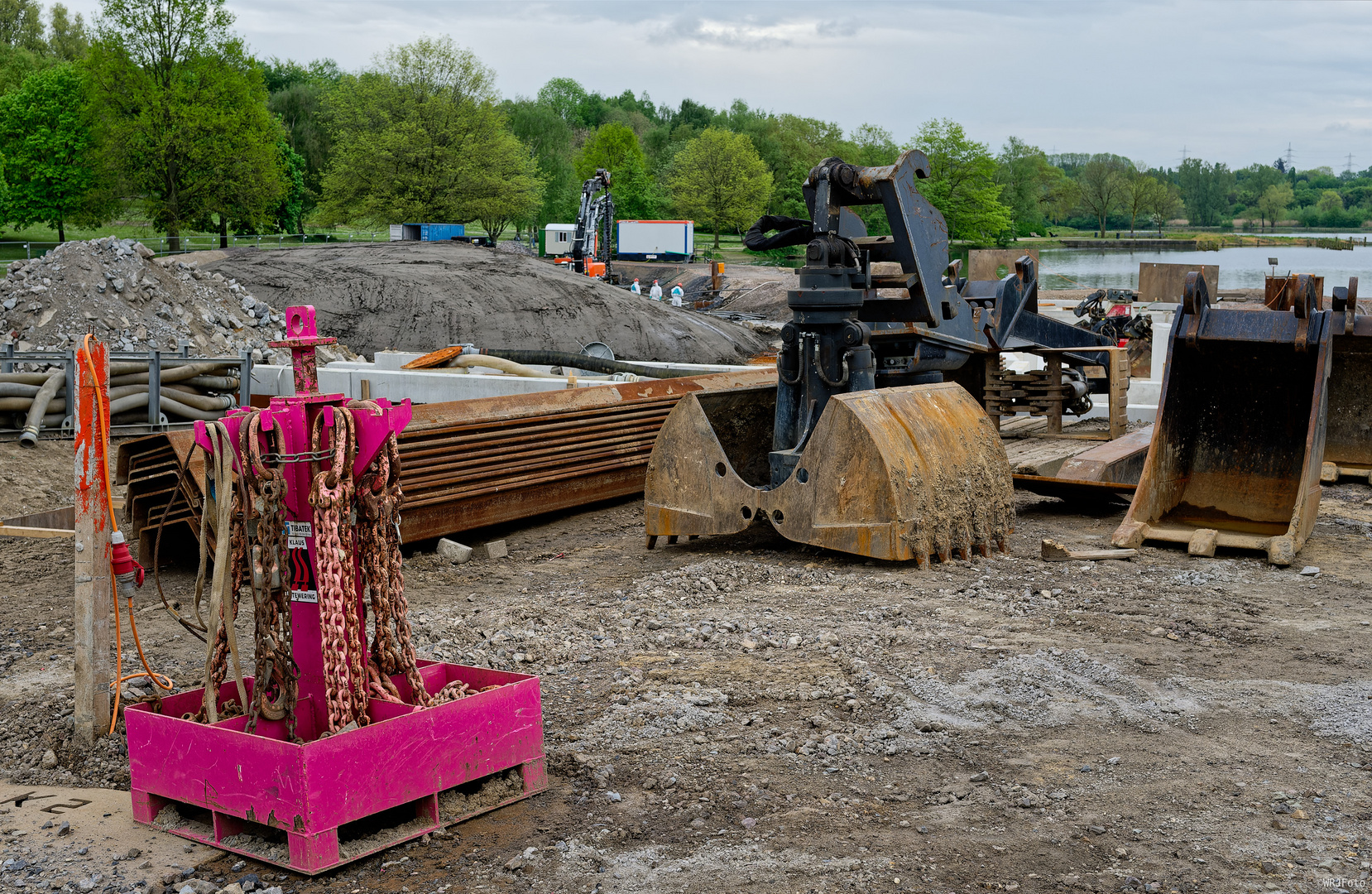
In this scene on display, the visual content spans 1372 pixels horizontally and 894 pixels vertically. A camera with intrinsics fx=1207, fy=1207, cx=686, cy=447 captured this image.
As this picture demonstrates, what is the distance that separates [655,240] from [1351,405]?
57290 mm

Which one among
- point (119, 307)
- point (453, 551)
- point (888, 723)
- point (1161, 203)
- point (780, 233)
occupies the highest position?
→ point (1161, 203)

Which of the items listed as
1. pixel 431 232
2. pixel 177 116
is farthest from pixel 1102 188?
pixel 177 116

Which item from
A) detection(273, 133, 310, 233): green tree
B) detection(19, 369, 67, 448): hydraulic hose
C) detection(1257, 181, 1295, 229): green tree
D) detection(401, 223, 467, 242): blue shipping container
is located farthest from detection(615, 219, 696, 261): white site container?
detection(1257, 181, 1295, 229): green tree

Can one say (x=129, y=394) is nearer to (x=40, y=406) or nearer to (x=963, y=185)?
(x=40, y=406)

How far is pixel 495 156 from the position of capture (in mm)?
59812

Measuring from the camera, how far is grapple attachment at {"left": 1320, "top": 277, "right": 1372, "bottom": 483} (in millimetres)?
11312

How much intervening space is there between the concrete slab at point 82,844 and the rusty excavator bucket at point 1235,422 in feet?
21.4

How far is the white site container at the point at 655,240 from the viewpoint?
67.0 m

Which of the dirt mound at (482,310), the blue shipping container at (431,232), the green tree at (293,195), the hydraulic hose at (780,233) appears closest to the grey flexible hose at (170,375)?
the hydraulic hose at (780,233)

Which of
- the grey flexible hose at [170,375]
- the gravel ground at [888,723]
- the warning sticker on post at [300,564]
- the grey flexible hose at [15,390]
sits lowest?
the gravel ground at [888,723]

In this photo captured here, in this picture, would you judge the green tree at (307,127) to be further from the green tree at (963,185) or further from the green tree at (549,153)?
the green tree at (963,185)

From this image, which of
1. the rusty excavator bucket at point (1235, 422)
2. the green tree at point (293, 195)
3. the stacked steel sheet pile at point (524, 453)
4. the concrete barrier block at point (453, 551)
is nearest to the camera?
the rusty excavator bucket at point (1235, 422)

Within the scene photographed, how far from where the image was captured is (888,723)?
520 centimetres

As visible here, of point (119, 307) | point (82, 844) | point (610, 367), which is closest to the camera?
point (82, 844)
